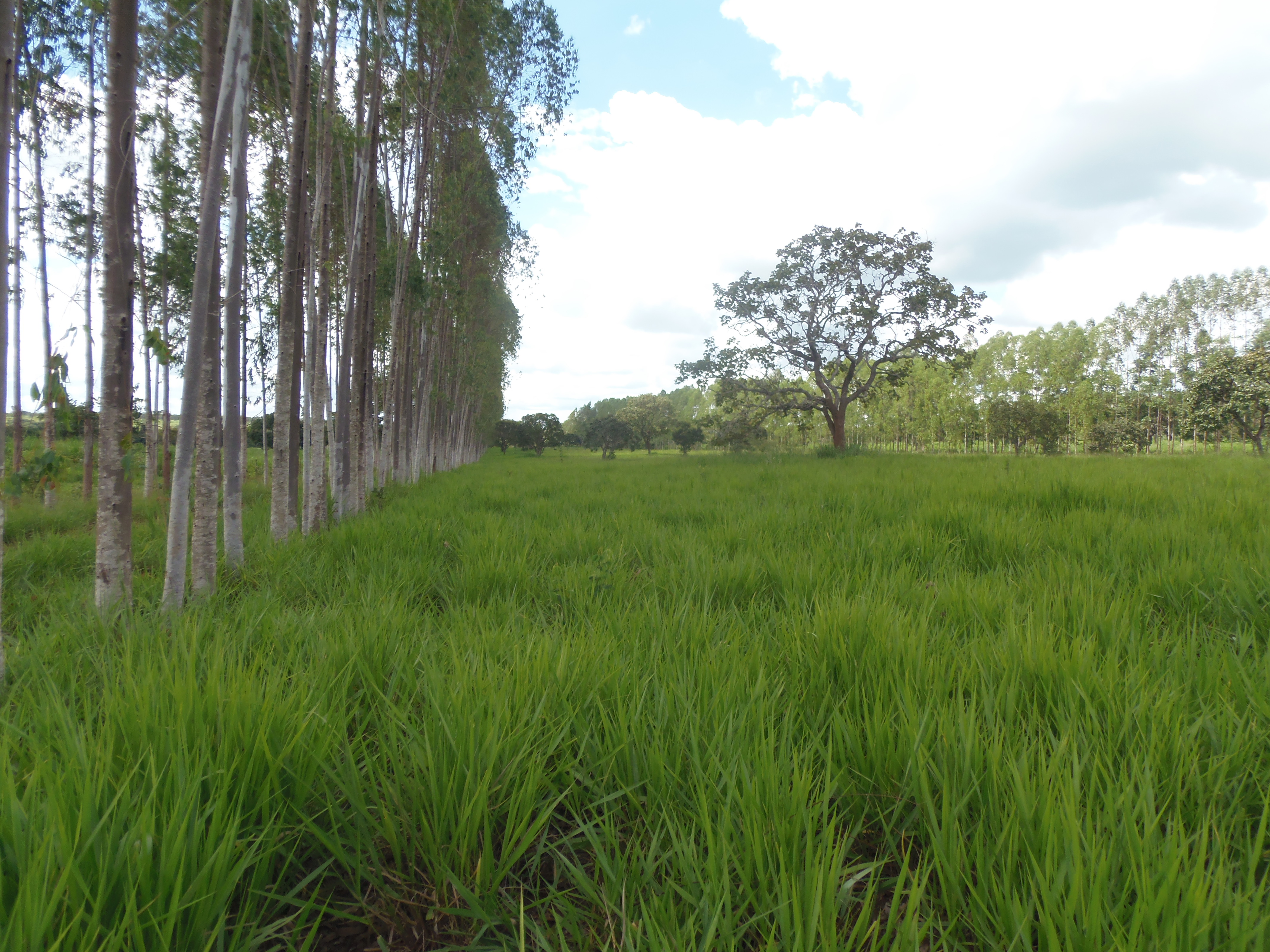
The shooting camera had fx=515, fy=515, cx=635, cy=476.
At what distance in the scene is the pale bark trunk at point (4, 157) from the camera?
1.93 metres

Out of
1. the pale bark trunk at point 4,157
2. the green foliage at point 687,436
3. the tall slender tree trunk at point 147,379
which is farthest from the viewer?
the green foliage at point 687,436

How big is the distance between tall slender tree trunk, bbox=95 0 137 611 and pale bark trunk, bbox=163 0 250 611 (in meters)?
0.25

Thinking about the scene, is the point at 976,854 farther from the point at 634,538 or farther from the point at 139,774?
the point at 634,538

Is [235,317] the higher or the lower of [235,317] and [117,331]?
the higher

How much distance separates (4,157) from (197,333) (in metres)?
1.66

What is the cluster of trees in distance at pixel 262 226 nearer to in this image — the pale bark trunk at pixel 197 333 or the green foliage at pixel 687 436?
the pale bark trunk at pixel 197 333

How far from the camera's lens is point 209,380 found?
4.05 metres

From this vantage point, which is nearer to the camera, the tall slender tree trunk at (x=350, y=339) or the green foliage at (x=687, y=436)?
the tall slender tree trunk at (x=350, y=339)

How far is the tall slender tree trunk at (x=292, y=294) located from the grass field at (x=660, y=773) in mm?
3171

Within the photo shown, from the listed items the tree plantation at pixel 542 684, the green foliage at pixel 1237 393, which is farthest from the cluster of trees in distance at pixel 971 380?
the tree plantation at pixel 542 684

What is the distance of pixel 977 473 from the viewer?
9.09 meters

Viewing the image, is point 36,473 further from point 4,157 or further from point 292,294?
point 292,294

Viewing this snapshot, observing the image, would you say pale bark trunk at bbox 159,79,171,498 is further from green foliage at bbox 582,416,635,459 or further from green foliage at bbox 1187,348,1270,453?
green foliage at bbox 1187,348,1270,453

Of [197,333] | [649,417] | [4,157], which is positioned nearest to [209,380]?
[197,333]
